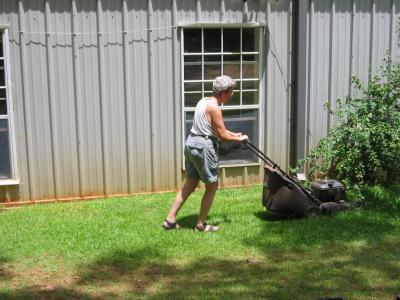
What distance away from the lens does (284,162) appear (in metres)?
8.91

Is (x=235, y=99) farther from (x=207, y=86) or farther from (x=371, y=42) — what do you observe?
(x=371, y=42)

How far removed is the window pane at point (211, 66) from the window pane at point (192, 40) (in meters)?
0.19

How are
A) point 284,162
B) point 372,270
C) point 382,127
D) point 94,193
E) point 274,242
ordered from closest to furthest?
point 372,270 < point 274,242 < point 382,127 < point 94,193 < point 284,162

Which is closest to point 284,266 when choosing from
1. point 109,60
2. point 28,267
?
point 28,267

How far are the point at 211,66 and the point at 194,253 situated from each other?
323 centimetres

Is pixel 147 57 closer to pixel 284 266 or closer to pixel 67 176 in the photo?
pixel 67 176

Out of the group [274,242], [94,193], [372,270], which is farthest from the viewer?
[94,193]

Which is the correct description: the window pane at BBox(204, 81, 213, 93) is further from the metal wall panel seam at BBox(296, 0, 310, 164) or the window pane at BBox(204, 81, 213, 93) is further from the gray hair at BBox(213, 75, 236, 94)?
the gray hair at BBox(213, 75, 236, 94)

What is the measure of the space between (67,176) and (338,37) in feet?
14.3

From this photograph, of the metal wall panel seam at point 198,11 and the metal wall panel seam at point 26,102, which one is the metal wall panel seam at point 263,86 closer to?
the metal wall panel seam at point 198,11

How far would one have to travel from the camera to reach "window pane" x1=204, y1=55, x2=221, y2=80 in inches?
328

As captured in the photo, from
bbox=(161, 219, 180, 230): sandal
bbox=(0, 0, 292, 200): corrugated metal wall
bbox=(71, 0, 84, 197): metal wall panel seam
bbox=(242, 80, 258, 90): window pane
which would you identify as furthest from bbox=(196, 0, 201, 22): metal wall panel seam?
bbox=(161, 219, 180, 230): sandal

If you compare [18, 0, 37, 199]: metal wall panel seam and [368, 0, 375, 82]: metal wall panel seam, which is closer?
[18, 0, 37, 199]: metal wall panel seam

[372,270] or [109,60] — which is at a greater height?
[109,60]
